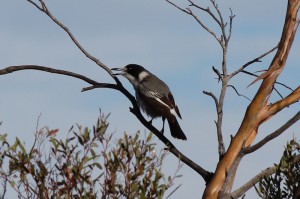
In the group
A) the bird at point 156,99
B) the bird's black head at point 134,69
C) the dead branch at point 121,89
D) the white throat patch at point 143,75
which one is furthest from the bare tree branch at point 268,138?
the bird's black head at point 134,69

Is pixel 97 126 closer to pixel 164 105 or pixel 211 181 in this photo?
pixel 211 181

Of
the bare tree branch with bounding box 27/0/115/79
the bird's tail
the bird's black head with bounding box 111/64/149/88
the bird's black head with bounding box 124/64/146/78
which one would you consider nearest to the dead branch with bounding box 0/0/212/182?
the bare tree branch with bounding box 27/0/115/79

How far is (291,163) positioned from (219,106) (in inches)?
58.3

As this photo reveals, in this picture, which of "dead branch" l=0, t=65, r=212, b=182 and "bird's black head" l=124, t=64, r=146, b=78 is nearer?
"dead branch" l=0, t=65, r=212, b=182

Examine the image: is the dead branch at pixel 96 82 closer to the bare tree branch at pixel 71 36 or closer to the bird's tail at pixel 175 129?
the bare tree branch at pixel 71 36

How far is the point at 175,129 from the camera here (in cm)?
960

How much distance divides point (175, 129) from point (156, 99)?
0.77 metres

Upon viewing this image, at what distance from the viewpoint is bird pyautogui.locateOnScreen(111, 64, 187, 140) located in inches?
384

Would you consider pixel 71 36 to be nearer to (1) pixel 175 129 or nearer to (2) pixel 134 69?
(1) pixel 175 129

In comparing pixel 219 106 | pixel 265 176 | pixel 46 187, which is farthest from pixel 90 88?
pixel 46 187

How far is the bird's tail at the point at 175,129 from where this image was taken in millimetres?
9445

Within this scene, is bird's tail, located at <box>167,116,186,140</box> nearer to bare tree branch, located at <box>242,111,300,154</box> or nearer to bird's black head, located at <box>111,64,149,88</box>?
bird's black head, located at <box>111,64,149,88</box>

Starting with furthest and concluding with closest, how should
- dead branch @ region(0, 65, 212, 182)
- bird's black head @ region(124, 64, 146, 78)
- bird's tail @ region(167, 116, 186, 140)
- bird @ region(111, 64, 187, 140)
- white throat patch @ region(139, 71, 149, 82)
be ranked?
1. bird's black head @ region(124, 64, 146, 78)
2. white throat patch @ region(139, 71, 149, 82)
3. bird @ region(111, 64, 187, 140)
4. bird's tail @ region(167, 116, 186, 140)
5. dead branch @ region(0, 65, 212, 182)

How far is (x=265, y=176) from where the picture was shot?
19.9 ft
